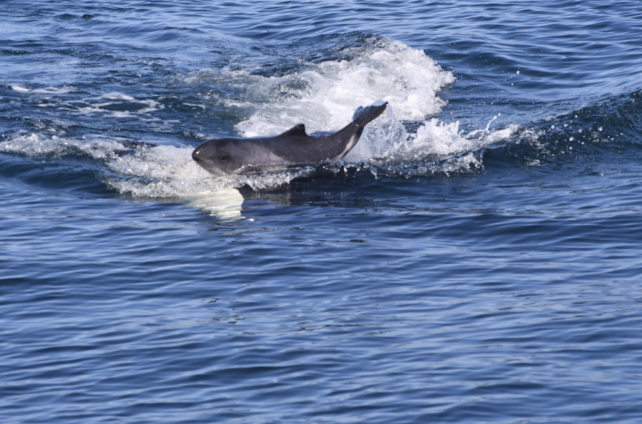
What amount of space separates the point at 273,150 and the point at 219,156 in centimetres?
94

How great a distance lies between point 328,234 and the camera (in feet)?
46.6

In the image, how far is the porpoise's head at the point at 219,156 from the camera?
1658 cm

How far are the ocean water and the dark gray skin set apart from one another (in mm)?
206

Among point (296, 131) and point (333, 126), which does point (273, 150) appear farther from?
point (333, 126)

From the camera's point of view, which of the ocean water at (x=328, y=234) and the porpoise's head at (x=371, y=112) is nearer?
the ocean water at (x=328, y=234)

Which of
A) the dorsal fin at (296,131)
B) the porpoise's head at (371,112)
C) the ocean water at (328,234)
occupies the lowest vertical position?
the ocean water at (328,234)

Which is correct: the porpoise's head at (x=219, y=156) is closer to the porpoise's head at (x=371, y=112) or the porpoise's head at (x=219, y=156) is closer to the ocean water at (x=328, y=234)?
the ocean water at (x=328, y=234)

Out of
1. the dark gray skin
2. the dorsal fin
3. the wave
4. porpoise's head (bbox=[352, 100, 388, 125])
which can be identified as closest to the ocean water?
the wave

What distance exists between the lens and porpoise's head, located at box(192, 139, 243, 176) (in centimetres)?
1658

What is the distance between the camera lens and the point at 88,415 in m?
8.59

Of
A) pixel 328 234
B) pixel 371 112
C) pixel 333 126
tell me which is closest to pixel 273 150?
pixel 371 112

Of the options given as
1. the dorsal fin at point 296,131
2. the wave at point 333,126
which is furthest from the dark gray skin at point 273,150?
the wave at point 333,126

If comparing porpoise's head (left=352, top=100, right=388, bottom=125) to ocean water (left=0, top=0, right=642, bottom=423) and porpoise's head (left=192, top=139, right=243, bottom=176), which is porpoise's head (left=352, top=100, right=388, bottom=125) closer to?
ocean water (left=0, top=0, right=642, bottom=423)

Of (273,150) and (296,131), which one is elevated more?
(296,131)
